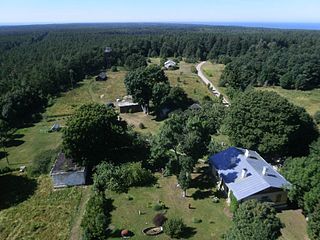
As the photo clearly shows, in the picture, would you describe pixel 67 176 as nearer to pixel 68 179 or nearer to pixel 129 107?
pixel 68 179

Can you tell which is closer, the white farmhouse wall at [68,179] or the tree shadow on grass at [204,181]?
the tree shadow on grass at [204,181]

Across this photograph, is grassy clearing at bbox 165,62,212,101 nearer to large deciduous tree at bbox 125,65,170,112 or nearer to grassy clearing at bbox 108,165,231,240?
large deciduous tree at bbox 125,65,170,112

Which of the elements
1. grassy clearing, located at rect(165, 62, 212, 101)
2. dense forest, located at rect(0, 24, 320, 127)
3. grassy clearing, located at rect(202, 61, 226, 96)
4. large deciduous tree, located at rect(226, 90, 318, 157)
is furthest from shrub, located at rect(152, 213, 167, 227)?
grassy clearing, located at rect(202, 61, 226, 96)

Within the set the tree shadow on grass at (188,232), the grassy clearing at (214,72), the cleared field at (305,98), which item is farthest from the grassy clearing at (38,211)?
the cleared field at (305,98)

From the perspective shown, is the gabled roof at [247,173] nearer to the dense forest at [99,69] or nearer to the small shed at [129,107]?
the small shed at [129,107]

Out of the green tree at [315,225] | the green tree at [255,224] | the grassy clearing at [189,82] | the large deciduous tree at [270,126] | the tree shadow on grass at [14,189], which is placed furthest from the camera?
the grassy clearing at [189,82]

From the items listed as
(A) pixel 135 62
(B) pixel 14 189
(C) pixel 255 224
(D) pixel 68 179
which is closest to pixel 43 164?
(B) pixel 14 189
